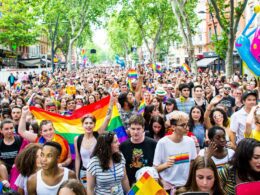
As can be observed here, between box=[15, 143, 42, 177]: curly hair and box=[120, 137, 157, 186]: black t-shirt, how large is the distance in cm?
108

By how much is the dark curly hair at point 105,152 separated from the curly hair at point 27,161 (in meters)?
0.64

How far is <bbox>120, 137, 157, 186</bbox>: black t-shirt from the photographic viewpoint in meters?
4.67

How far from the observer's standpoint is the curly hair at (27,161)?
411cm

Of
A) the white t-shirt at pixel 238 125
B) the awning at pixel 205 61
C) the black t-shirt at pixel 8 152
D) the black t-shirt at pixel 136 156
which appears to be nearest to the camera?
the black t-shirt at pixel 136 156

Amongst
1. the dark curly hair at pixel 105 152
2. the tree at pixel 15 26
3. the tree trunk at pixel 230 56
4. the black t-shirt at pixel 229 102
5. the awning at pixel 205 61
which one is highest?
the tree at pixel 15 26

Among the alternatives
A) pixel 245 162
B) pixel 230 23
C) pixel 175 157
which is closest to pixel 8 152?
pixel 175 157

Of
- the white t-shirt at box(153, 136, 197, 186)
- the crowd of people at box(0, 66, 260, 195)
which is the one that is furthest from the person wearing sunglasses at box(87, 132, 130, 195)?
the white t-shirt at box(153, 136, 197, 186)

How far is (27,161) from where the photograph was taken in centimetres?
413

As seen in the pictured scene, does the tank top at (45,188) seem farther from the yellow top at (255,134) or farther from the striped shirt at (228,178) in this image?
the yellow top at (255,134)

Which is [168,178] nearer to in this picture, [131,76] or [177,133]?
[177,133]

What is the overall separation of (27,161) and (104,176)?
842 mm

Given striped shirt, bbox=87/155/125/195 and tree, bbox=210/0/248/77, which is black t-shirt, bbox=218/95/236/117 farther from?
tree, bbox=210/0/248/77

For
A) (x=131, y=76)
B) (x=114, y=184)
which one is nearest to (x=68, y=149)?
(x=114, y=184)

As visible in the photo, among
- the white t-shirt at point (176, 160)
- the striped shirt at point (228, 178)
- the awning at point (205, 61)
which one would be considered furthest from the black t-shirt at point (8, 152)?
the awning at point (205, 61)
